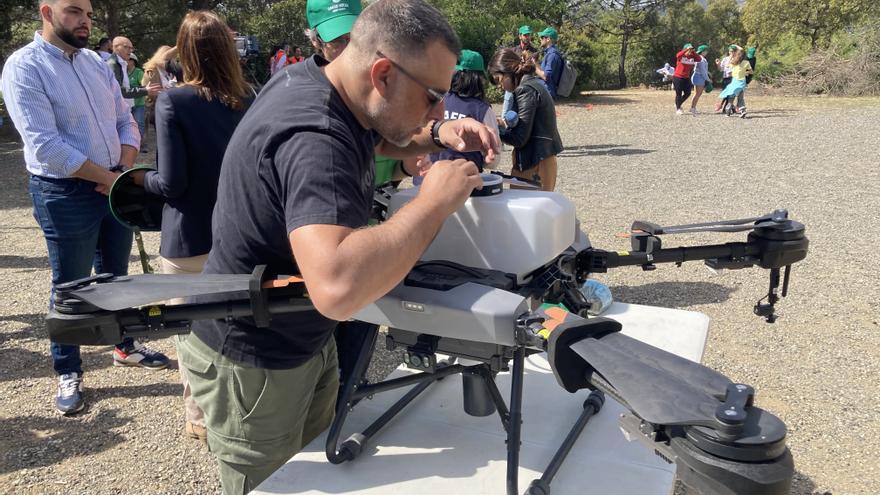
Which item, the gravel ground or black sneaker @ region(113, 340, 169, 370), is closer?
the gravel ground

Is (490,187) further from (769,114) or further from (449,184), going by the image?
(769,114)

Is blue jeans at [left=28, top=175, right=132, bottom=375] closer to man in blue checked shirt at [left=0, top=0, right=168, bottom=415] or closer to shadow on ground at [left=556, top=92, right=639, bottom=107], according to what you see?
man in blue checked shirt at [left=0, top=0, right=168, bottom=415]

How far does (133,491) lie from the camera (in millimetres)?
2951

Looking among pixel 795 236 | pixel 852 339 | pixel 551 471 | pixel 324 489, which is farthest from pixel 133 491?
pixel 852 339

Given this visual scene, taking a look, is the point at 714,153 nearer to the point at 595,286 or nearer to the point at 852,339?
the point at 852,339

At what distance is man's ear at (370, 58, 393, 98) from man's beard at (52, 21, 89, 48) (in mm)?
2459

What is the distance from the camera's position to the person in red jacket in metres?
15.1

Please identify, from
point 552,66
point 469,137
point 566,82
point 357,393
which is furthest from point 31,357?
point 552,66

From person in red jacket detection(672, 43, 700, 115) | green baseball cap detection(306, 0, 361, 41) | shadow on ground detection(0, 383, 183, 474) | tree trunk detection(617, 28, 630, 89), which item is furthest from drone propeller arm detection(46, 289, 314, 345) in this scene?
tree trunk detection(617, 28, 630, 89)

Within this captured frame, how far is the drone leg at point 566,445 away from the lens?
5.95 ft

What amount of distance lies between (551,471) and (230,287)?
1.11 meters

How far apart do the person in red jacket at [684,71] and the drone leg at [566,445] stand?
14613 millimetres

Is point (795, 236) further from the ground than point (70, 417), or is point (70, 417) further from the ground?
point (795, 236)

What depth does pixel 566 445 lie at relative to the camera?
6.72 feet
